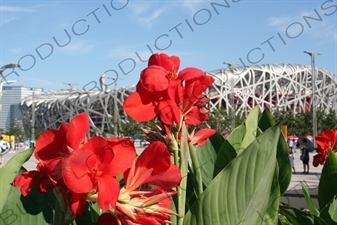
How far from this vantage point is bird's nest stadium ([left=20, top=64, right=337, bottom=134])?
196ft

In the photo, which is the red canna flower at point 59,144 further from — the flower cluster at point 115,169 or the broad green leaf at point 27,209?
the broad green leaf at point 27,209

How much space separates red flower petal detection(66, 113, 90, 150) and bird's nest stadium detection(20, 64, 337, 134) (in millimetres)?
54920

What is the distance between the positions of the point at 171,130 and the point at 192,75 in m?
0.14

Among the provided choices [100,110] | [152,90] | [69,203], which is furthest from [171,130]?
[100,110]

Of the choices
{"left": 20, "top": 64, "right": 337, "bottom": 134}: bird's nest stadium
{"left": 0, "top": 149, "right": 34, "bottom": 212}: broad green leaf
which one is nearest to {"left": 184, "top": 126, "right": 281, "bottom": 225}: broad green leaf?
{"left": 0, "top": 149, "right": 34, "bottom": 212}: broad green leaf

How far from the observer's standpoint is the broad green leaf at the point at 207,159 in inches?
72.2

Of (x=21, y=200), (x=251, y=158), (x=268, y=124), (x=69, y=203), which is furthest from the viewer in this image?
(x=268, y=124)

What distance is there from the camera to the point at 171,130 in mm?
1140

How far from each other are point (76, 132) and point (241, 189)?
0.39 metres

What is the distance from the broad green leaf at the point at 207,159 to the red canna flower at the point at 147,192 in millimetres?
887

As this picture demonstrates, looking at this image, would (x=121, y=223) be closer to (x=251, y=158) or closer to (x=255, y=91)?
(x=251, y=158)

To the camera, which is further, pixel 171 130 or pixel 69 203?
pixel 171 130

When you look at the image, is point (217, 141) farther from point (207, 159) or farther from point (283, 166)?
point (283, 166)

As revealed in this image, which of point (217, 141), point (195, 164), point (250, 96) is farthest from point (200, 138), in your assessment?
point (250, 96)
